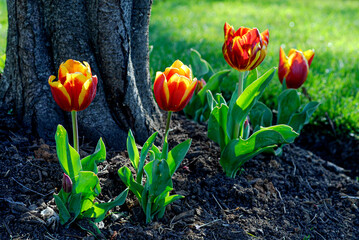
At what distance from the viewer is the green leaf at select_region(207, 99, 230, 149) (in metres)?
2.17

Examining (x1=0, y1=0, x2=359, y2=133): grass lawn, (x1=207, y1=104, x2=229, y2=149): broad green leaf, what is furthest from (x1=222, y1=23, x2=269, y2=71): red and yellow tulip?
(x1=0, y1=0, x2=359, y2=133): grass lawn

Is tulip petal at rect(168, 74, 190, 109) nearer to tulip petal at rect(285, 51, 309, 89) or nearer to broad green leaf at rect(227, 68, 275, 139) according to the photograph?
broad green leaf at rect(227, 68, 275, 139)

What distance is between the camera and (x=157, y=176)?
1743 millimetres

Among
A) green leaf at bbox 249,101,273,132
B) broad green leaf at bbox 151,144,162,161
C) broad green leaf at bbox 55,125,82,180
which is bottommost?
green leaf at bbox 249,101,273,132

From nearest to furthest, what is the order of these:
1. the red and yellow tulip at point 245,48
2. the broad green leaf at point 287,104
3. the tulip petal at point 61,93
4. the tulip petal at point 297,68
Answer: the tulip petal at point 61,93 < the red and yellow tulip at point 245,48 < the tulip petal at point 297,68 < the broad green leaf at point 287,104

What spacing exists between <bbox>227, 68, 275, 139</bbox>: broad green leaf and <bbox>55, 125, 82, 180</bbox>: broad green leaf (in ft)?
2.84

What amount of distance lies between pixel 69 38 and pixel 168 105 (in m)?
0.81

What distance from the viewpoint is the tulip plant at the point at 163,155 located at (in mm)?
1691

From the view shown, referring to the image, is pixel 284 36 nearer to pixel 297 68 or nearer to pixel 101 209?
pixel 297 68

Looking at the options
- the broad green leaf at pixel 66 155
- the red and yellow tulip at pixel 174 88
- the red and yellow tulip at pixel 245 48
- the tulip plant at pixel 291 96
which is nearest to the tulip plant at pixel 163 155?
the red and yellow tulip at pixel 174 88

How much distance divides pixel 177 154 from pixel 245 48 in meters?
0.61

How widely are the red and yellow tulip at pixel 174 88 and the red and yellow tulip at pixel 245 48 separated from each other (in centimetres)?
38

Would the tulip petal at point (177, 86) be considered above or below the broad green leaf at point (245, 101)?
above

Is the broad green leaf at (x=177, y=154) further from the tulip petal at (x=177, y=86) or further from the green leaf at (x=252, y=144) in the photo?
the green leaf at (x=252, y=144)
